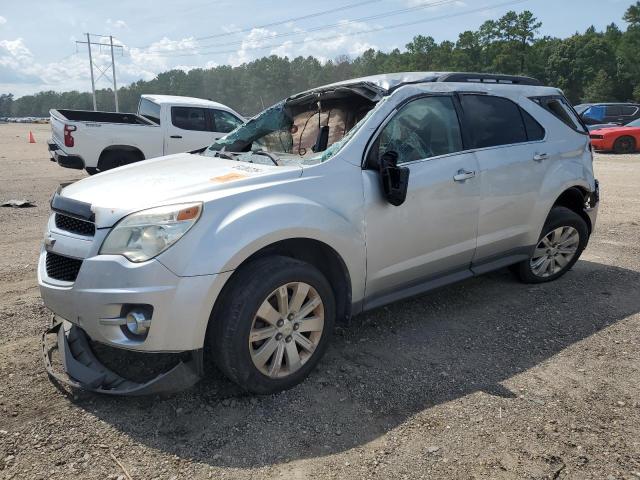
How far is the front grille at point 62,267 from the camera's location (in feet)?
9.38

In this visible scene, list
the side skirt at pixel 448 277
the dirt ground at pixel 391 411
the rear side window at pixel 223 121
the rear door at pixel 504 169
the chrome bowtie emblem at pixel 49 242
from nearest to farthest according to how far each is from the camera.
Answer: the dirt ground at pixel 391 411 → the chrome bowtie emblem at pixel 49 242 → the side skirt at pixel 448 277 → the rear door at pixel 504 169 → the rear side window at pixel 223 121

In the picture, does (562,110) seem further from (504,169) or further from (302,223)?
(302,223)

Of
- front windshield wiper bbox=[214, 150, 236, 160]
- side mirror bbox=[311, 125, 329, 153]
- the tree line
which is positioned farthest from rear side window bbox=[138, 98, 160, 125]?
the tree line

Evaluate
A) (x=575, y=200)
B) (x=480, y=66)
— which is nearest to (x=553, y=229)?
(x=575, y=200)

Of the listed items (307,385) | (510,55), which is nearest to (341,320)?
(307,385)

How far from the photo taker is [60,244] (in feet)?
9.71

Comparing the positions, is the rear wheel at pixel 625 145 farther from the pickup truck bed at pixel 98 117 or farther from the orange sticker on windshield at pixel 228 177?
the orange sticker on windshield at pixel 228 177

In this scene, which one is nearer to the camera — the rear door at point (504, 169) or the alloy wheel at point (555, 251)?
the rear door at point (504, 169)

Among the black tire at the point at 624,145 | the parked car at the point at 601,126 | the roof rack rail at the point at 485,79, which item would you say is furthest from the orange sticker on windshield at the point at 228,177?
the parked car at the point at 601,126

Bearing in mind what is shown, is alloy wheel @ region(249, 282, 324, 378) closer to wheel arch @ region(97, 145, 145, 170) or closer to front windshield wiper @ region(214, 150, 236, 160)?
front windshield wiper @ region(214, 150, 236, 160)

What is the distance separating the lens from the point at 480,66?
2894 inches

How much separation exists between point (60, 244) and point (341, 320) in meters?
1.78

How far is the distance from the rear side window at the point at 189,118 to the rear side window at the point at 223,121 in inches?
10.0

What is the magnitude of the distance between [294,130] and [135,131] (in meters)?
7.15
